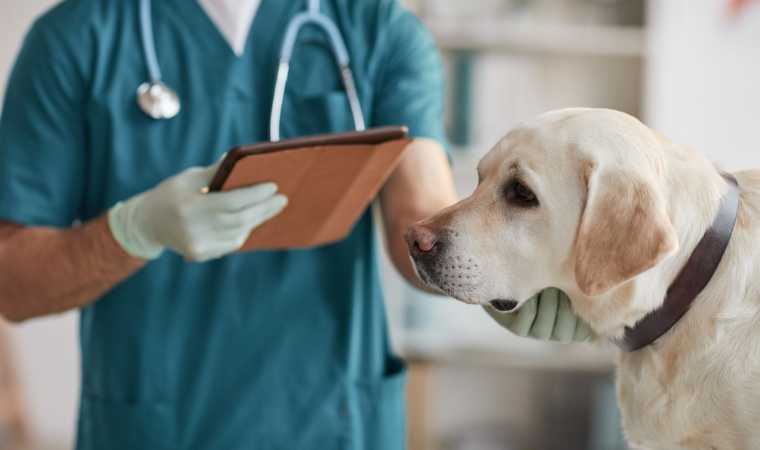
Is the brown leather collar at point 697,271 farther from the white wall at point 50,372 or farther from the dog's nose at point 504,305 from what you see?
the white wall at point 50,372

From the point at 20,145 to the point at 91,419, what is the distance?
39cm

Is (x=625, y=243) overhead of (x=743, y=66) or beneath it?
overhead

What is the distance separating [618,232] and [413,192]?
0.41 m

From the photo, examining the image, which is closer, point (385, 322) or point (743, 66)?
point (385, 322)

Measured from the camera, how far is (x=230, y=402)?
115cm

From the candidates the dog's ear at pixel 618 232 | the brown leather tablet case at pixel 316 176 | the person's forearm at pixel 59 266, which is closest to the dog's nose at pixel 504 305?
the dog's ear at pixel 618 232

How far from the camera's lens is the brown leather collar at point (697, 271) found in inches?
29.1

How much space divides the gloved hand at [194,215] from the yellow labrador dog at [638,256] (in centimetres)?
22

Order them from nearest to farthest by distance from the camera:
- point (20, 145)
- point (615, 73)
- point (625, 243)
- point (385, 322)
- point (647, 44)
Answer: point (625, 243) < point (20, 145) < point (385, 322) < point (647, 44) < point (615, 73)

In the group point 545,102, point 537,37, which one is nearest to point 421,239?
point 537,37

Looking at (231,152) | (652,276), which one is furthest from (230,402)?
(652,276)

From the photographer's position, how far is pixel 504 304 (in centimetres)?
84

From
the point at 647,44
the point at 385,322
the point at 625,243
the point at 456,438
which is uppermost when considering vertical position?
the point at 625,243

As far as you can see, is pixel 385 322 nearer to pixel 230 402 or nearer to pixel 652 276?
pixel 230 402
